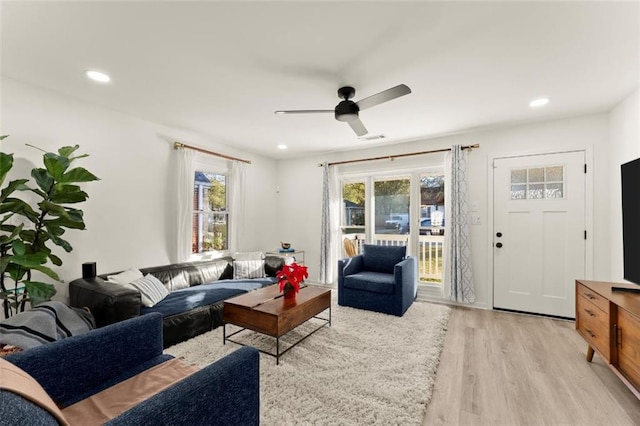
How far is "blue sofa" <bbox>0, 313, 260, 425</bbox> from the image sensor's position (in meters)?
0.84

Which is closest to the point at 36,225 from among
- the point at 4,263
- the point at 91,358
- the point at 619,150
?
the point at 4,263

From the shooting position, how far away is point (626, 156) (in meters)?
2.79

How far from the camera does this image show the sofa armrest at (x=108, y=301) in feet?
7.54

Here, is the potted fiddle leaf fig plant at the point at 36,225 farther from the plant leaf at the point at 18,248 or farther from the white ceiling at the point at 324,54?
the white ceiling at the point at 324,54

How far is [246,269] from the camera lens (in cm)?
407

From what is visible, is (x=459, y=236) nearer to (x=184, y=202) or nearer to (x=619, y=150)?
(x=619, y=150)

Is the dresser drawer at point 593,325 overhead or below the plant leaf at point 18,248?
below

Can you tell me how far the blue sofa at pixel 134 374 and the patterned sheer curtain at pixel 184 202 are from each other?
2.29m

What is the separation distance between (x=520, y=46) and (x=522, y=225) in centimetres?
241

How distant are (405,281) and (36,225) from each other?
12.0 feet

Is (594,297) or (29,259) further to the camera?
(594,297)

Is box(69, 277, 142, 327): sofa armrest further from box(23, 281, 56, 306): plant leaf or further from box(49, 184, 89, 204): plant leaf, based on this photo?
box(49, 184, 89, 204): plant leaf

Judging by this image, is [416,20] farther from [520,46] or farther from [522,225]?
[522,225]

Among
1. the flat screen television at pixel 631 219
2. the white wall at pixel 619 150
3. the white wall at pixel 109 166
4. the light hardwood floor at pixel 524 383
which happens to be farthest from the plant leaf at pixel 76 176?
the white wall at pixel 619 150
